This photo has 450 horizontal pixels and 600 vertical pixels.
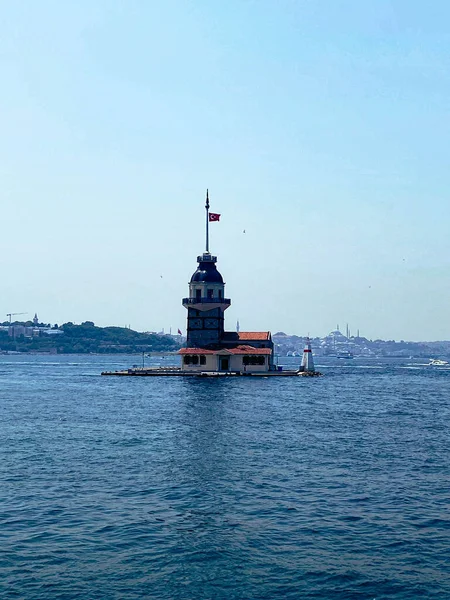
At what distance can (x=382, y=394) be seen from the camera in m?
92.7

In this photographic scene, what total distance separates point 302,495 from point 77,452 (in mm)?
16136

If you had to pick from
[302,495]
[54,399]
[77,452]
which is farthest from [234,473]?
[54,399]

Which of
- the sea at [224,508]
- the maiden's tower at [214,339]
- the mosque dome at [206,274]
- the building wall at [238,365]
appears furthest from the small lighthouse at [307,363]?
the sea at [224,508]

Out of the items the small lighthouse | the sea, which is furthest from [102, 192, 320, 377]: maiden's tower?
the sea

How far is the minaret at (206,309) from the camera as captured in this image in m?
120

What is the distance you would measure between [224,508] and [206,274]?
308ft

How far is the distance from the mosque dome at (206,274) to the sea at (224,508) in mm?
63558

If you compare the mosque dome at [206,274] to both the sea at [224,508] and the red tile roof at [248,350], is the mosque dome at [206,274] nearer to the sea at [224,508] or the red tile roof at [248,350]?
the red tile roof at [248,350]

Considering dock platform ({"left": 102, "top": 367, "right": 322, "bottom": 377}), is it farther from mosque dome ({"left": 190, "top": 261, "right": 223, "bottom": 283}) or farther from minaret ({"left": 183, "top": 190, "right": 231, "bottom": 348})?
mosque dome ({"left": 190, "top": 261, "right": 223, "bottom": 283})

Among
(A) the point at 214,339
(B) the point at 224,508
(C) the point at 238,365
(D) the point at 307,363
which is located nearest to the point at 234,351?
(C) the point at 238,365

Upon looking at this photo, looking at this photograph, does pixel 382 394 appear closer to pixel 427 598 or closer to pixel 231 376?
pixel 231 376

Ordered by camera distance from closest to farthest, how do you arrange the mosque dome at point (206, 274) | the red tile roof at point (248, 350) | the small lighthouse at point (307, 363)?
the red tile roof at point (248, 350) → the mosque dome at point (206, 274) → the small lighthouse at point (307, 363)

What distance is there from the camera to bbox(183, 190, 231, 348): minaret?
120 m

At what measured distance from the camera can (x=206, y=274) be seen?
122500 millimetres
